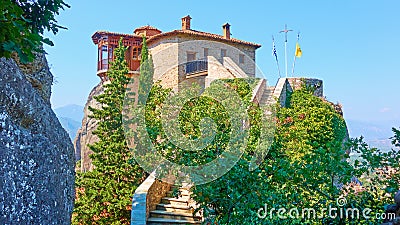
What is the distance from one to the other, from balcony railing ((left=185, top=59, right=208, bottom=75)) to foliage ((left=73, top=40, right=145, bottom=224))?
18.7 ft

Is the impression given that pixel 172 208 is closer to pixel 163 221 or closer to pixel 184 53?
pixel 163 221

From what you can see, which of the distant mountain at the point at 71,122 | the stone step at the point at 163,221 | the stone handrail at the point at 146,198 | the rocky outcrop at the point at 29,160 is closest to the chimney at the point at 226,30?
the distant mountain at the point at 71,122

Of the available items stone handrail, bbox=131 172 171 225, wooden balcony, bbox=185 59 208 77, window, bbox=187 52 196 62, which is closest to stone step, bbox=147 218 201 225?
stone handrail, bbox=131 172 171 225

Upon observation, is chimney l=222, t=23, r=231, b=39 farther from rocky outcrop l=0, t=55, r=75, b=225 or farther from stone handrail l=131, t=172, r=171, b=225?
rocky outcrop l=0, t=55, r=75, b=225

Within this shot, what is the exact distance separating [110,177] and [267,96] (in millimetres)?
6728

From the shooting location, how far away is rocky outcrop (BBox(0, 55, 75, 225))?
9.51 ft

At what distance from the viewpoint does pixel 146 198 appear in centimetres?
718

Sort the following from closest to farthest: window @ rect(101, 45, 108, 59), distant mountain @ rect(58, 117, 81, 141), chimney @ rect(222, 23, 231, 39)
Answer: distant mountain @ rect(58, 117, 81, 141) → chimney @ rect(222, 23, 231, 39) → window @ rect(101, 45, 108, 59)

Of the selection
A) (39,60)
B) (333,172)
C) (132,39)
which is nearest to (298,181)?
(333,172)

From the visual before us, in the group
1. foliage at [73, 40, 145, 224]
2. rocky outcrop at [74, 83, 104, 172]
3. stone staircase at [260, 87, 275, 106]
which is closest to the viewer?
foliage at [73, 40, 145, 224]

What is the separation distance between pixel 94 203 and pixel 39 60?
839 centimetres

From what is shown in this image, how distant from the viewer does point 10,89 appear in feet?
10.4

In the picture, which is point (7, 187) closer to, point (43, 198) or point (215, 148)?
point (43, 198)

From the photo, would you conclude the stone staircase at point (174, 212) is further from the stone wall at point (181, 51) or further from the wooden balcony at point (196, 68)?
the stone wall at point (181, 51)
